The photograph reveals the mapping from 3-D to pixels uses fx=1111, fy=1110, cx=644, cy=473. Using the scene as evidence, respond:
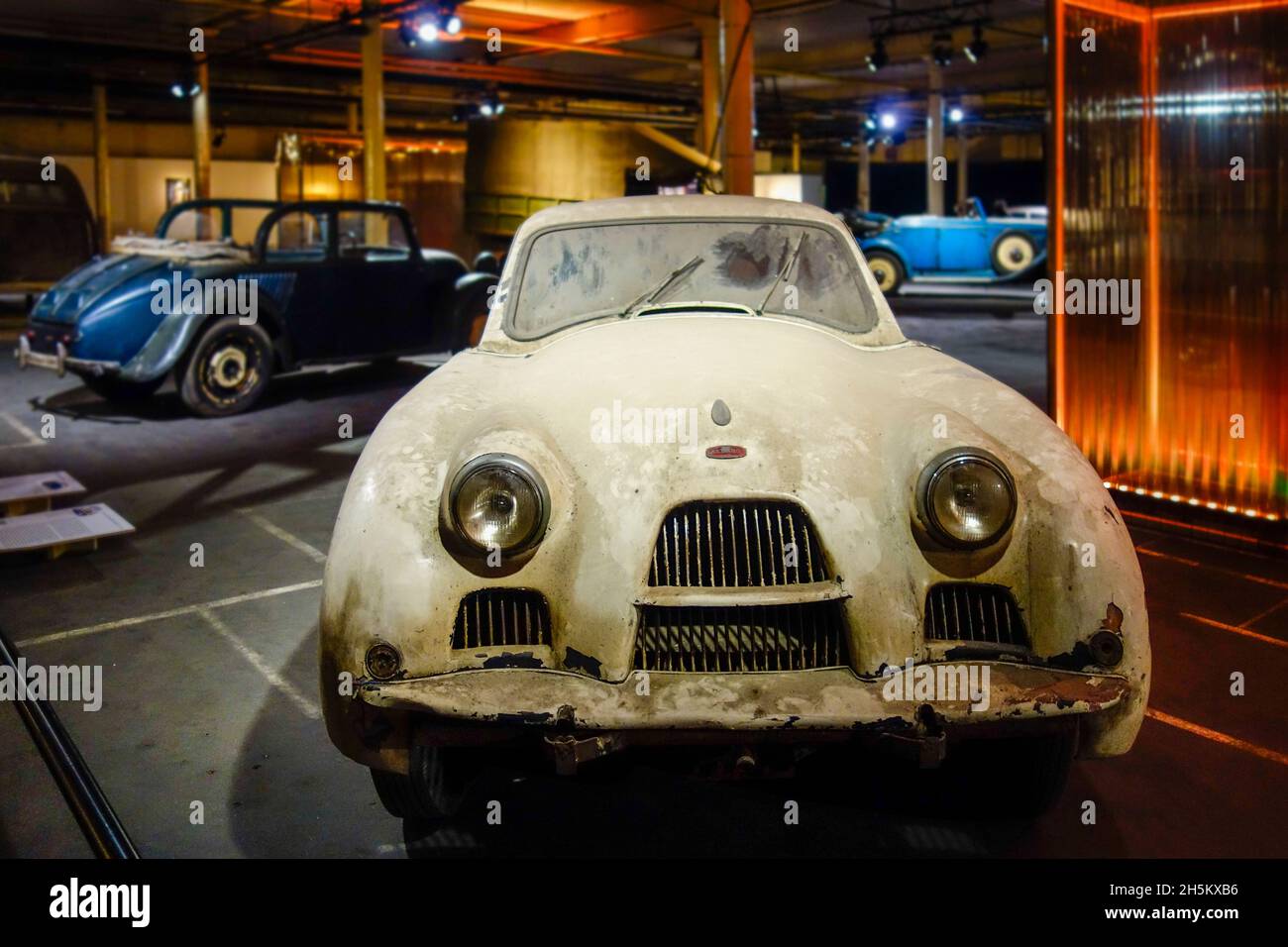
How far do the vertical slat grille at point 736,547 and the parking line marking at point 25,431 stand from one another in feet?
24.1

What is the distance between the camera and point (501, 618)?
266cm

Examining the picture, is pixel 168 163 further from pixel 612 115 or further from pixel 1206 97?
pixel 1206 97

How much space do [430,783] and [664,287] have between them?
6.21 ft

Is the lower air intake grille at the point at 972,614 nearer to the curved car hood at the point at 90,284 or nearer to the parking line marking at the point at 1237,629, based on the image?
the parking line marking at the point at 1237,629

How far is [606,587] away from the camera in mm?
2590

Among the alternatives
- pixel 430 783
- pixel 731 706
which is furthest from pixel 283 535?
pixel 731 706

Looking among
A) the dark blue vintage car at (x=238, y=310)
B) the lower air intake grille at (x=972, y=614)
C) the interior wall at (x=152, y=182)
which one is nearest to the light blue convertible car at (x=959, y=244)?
the dark blue vintage car at (x=238, y=310)

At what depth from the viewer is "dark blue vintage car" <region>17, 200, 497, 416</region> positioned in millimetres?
9125

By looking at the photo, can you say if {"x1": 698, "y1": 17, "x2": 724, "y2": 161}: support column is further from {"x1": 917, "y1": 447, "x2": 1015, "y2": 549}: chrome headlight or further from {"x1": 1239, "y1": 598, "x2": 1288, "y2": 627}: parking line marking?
{"x1": 917, "y1": 447, "x2": 1015, "y2": 549}: chrome headlight

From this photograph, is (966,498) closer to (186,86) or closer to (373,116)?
(373,116)

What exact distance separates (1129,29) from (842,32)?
16.0m

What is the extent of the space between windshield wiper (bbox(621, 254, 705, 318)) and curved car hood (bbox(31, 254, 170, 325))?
690 cm
